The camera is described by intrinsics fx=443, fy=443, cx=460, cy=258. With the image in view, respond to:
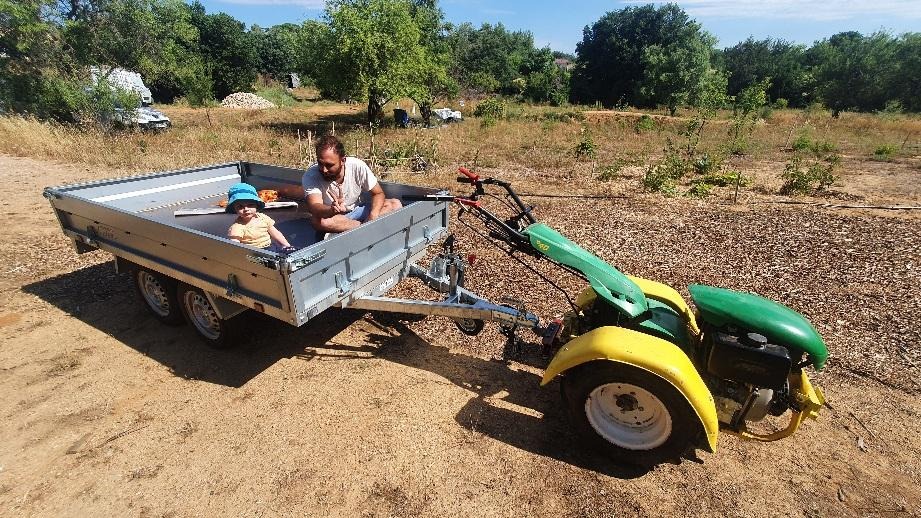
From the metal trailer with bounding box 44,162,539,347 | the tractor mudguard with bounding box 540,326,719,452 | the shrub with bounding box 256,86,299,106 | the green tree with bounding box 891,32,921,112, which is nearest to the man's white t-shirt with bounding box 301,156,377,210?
the metal trailer with bounding box 44,162,539,347

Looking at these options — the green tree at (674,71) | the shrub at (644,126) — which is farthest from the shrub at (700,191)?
the green tree at (674,71)

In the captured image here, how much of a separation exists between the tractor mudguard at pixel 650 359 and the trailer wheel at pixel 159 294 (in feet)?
12.0

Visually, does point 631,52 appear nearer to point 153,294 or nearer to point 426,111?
point 426,111

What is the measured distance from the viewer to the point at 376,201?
434 cm

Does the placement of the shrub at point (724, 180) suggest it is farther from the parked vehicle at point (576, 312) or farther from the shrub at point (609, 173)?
the parked vehicle at point (576, 312)

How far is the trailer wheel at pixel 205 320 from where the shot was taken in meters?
3.96

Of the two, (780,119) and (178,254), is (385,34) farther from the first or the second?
(780,119)

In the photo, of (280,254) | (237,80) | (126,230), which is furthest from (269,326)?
(237,80)

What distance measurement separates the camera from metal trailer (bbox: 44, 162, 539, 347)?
3.09m

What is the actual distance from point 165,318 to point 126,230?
1.03 m

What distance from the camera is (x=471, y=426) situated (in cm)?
325

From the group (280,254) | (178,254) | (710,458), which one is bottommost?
(710,458)

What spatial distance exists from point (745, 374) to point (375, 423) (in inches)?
97.6

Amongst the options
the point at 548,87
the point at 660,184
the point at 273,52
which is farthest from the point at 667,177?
the point at 273,52
